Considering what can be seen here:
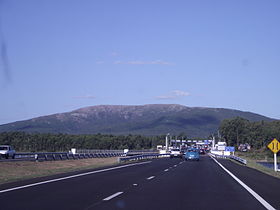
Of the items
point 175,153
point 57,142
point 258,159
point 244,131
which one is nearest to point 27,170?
point 175,153

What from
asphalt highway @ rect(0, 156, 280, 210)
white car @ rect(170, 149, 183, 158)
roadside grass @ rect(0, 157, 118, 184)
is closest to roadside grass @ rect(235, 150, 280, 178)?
white car @ rect(170, 149, 183, 158)

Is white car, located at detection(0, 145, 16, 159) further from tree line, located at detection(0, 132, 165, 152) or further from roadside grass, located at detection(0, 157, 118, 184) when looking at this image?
tree line, located at detection(0, 132, 165, 152)

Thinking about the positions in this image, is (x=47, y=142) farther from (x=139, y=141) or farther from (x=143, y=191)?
(x=143, y=191)

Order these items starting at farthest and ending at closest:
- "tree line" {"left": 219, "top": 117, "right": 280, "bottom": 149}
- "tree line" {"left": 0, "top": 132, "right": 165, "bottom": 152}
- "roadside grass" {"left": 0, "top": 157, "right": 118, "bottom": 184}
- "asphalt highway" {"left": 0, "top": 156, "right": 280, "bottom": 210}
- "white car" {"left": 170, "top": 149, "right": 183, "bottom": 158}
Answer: "tree line" {"left": 219, "top": 117, "right": 280, "bottom": 149} < "tree line" {"left": 0, "top": 132, "right": 165, "bottom": 152} < "white car" {"left": 170, "top": 149, "right": 183, "bottom": 158} < "roadside grass" {"left": 0, "top": 157, "right": 118, "bottom": 184} < "asphalt highway" {"left": 0, "top": 156, "right": 280, "bottom": 210}

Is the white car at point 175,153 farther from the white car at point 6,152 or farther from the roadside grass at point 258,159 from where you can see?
the white car at point 6,152

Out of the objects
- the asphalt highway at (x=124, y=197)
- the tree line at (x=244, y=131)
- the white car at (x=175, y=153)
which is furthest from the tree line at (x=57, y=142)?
the asphalt highway at (x=124, y=197)

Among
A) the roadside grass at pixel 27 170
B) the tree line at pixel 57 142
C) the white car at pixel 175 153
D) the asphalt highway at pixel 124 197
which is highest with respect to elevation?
the tree line at pixel 57 142

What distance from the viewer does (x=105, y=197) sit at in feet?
55.0

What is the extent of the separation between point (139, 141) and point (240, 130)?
126 feet

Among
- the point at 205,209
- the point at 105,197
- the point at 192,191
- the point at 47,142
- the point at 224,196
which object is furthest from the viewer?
the point at 47,142

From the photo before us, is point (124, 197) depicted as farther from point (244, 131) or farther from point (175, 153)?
point (244, 131)

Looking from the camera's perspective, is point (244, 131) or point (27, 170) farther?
point (244, 131)

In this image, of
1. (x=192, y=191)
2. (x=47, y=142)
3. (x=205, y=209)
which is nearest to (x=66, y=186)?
(x=192, y=191)

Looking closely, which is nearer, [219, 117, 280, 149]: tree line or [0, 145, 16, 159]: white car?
[0, 145, 16, 159]: white car
